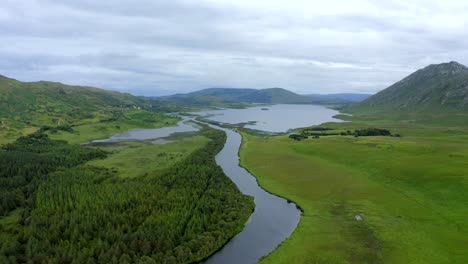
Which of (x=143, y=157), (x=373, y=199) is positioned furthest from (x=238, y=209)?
(x=143, y=157)

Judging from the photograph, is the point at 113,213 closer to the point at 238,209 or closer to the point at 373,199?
the point at 238,209

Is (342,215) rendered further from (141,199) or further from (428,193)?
(141,199)

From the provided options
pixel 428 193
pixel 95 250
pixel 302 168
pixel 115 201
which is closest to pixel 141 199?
pixel 115 201

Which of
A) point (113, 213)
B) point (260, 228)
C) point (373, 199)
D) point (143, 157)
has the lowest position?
point (260, 228)

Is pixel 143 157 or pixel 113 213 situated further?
pixel 143 157

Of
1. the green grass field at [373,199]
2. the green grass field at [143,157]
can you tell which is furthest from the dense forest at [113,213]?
the green grass field at [373,199]

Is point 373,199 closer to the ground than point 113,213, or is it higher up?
closer to the ground

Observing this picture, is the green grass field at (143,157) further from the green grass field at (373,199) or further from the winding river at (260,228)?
the winding river at (260,228)
